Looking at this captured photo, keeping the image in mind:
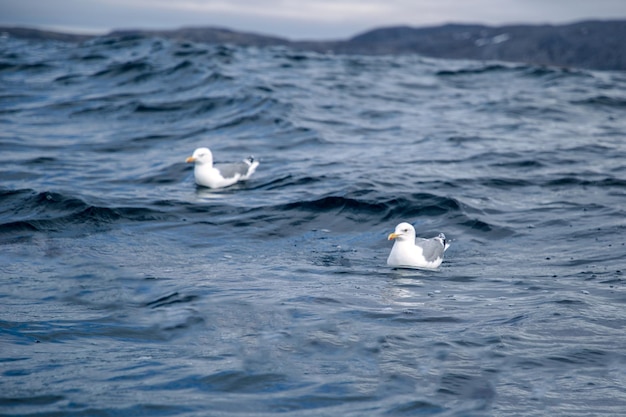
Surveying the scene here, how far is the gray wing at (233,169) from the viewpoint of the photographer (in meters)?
14.7

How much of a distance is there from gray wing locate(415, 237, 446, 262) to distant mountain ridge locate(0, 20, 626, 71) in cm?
2473

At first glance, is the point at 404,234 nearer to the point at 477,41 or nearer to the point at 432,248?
the point at 432,248

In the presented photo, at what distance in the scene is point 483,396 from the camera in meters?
6.60

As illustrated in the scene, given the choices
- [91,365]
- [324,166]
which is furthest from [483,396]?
[324,166]

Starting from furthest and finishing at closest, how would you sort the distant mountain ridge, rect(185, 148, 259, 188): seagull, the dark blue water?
the distant mountain ridge < rect(185, 148, 259, 188): seagull < the dark blue water

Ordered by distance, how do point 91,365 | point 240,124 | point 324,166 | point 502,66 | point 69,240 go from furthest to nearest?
point 502,66, point 240,124, point 324,166, point 69,240, point 91,365

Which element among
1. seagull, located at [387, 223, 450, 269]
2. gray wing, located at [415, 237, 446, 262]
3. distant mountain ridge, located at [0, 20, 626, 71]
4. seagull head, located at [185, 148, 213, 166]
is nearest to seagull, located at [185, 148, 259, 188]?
seagull head, located at [185, 148, 213, 166]

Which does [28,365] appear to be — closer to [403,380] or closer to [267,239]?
[403,380]

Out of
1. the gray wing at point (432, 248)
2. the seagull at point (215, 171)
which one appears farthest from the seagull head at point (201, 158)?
the gray wing at point (432, 248)

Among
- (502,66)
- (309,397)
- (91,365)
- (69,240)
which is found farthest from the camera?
(502,66)

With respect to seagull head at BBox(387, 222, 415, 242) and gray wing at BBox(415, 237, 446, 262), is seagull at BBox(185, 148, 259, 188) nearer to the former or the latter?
gray wing at BBox(415, 237, 446, 262)

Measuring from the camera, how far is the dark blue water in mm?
6742

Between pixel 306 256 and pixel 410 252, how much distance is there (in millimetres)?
1407

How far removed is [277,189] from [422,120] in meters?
A: 7.85
